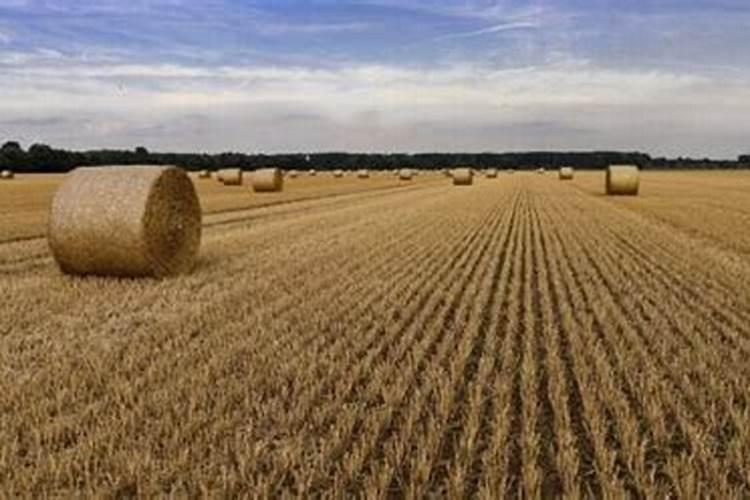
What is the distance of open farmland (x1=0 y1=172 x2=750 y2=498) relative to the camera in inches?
205

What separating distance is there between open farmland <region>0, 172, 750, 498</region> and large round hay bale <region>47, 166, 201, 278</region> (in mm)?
348

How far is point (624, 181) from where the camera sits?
132 feet

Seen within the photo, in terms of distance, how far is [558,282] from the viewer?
12.5 meters

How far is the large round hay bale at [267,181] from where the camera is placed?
1572 inches

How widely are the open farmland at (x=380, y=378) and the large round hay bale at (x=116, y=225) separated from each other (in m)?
0.35

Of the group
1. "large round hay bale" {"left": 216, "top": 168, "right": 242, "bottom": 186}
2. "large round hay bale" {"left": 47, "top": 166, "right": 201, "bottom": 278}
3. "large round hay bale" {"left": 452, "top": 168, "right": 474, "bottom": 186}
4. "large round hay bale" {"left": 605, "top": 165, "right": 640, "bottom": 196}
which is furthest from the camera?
"large round hay bale" {"left": 452, "top": 168, "right": 474, "bottom": 186}

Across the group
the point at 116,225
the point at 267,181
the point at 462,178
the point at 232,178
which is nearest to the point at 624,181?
the point at 267,181

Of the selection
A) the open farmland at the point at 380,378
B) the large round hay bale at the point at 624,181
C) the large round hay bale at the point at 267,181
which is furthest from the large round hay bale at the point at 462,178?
the open farmland at the point at 380,378

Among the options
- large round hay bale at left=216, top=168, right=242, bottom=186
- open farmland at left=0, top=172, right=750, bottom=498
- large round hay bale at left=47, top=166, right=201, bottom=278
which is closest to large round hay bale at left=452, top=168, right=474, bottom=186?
large round hay bale at left=216, top=168, right=242, bottom=186

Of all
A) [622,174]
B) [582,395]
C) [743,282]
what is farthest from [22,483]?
[622,174]

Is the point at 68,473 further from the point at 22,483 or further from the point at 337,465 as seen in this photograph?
the point at 337,465

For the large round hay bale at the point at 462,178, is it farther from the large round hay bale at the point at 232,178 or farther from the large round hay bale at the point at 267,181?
the large round hay bale at the point at 267,181

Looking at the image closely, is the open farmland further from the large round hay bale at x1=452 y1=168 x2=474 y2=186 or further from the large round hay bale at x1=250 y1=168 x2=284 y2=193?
the large round hay bale at x1=452 y1=168 x2=474 y2=186

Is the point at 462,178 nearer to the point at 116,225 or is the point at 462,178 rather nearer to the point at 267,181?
the point at 267,181
